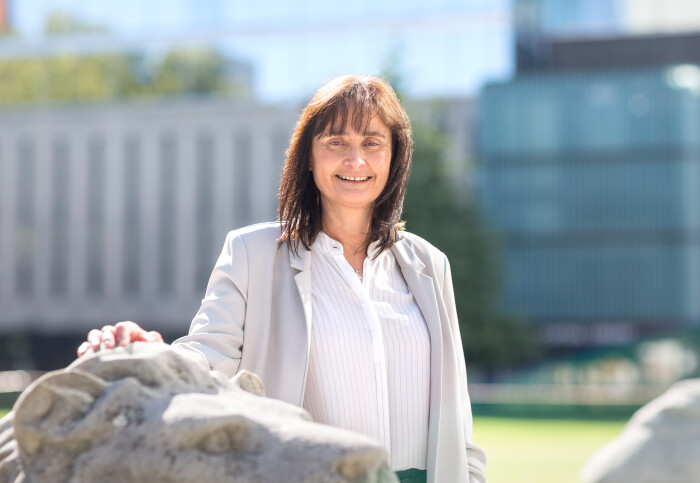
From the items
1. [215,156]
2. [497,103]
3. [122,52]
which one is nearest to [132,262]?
[215,156]

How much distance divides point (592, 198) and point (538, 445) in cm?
2927

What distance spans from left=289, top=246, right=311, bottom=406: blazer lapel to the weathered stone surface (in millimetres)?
8352

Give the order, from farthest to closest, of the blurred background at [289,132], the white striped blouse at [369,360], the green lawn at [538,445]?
the blurred background at [289,132] → the green lawn at [538,445] → the white striped blouse at [369,360]

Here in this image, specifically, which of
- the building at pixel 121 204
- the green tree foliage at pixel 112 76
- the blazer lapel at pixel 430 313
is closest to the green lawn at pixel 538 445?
the blazer lapel at pixel 430 313

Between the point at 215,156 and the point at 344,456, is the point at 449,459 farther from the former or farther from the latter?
the point at 215,156

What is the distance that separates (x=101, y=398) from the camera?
2.18 meters

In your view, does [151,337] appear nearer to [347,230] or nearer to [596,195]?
[347,230]

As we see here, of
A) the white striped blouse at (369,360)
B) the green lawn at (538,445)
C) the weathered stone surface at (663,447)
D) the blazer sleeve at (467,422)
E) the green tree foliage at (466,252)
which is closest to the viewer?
the white striped blouse at (369,360)

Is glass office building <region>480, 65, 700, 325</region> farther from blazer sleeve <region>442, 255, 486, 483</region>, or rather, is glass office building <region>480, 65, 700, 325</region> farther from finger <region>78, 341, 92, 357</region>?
finger <region>78, 341, 92, 357</region>

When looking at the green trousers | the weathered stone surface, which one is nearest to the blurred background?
the weathered stone surface

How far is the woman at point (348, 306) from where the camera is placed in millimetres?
2908

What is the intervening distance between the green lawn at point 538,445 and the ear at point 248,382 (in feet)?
46.3

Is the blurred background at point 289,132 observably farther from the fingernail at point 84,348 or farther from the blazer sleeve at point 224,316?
the fingernail at point 84,348

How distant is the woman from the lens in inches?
114
